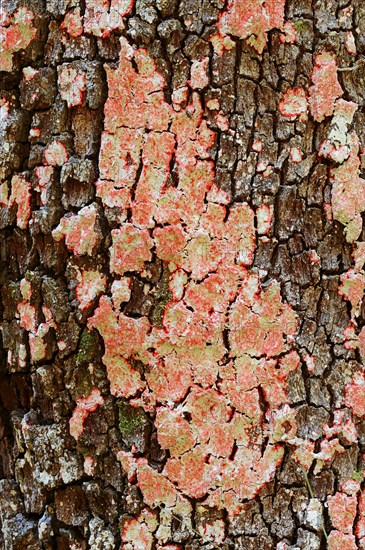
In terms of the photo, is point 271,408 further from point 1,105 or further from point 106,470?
point 1,105

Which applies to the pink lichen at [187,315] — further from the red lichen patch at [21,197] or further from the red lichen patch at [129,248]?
the red lichen patch at [21,197]

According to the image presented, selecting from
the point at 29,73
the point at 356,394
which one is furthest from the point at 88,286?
the point at 356,394

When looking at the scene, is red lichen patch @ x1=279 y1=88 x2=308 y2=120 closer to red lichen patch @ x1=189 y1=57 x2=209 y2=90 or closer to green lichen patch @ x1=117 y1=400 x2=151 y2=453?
red lichen patch @ x1=189 y1=57 x2=209 y2=90

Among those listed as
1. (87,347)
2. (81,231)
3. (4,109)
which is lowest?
(87,347)

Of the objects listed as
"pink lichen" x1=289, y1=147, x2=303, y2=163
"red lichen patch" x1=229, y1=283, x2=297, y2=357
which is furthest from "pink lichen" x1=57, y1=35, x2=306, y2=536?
"pink lichen" x1=289, y1=147, x2=303, y2=163

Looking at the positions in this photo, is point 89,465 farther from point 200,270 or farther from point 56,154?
point 56,154

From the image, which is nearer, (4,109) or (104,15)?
(104,15)
